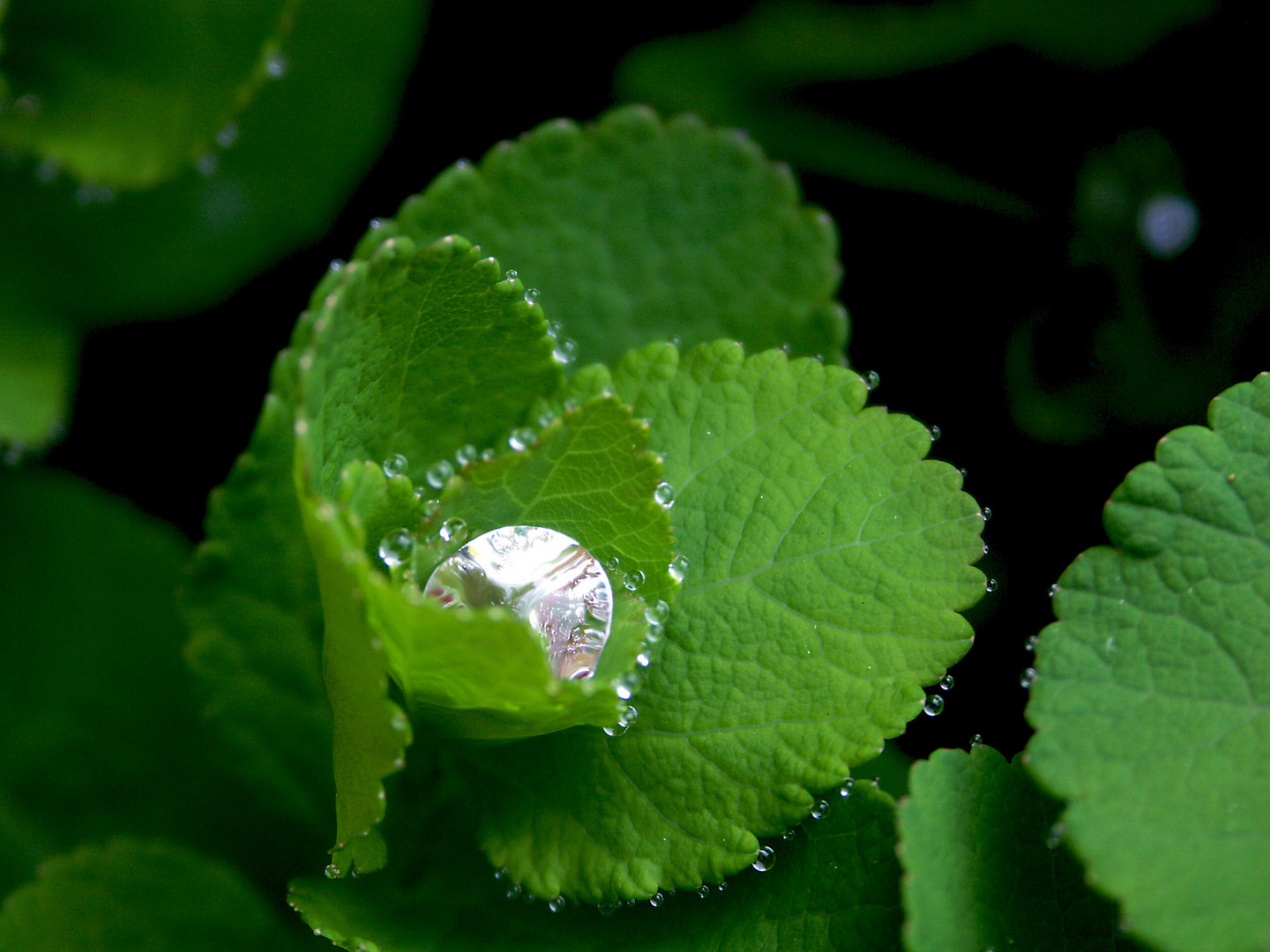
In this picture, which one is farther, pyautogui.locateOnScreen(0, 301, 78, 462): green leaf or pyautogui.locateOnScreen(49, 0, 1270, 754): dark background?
pyautogui.locateOnScreen(49, 0, 1270, 754): dark background

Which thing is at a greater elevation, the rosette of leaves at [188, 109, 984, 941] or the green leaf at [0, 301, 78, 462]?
the rosette of leaves at [188, 109, 984, 941]

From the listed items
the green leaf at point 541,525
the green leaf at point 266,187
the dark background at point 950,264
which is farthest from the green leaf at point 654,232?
the green leaf at point 266,187

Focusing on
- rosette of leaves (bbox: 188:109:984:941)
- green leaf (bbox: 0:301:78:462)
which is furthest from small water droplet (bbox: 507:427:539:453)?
green leaf (bbox: 0:301:78:462)

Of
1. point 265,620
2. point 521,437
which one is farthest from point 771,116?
point 265,620

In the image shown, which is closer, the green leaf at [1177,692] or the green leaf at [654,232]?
the green leaf at [1177,692]

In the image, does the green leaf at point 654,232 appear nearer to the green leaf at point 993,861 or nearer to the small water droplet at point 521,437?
the small water droplet at point 521,437

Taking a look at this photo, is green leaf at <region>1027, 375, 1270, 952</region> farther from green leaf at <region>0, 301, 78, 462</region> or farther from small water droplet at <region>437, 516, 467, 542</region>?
green leaf at <region>0, 301, 78, 462</region>

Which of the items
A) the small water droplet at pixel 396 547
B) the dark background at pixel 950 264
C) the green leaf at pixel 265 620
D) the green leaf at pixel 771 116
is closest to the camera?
the small water droplet at pixel 396 547
